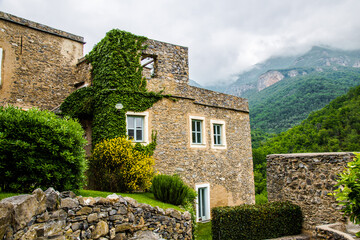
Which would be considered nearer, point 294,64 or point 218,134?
point 218,134

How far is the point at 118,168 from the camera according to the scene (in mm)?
9375

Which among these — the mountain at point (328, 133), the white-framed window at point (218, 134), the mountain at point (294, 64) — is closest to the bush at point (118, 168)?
the white-framed window at point (218, 134)

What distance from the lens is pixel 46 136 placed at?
5602 millimetres

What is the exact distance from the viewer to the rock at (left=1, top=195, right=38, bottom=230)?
13.5ft

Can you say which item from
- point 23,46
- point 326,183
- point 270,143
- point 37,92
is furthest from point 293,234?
point 270,143

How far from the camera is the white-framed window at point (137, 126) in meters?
11.1

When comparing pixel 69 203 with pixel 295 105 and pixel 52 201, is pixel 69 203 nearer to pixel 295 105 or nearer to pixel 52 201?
pixel 52 201

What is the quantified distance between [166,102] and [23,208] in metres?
8.35

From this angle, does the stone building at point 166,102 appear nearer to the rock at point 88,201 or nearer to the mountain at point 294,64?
the rock at point 88,201

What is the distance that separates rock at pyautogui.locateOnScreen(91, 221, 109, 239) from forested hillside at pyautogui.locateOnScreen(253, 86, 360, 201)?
30.3 metres

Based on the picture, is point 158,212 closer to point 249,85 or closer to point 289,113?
point 289,113

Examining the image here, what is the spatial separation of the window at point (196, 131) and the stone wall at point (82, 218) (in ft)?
18.4

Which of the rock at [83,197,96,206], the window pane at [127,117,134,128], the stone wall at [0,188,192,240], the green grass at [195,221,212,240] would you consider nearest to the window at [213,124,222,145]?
the green grass at [195,221,212,240]

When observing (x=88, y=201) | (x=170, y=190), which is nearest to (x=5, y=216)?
(x=88, y=201)
